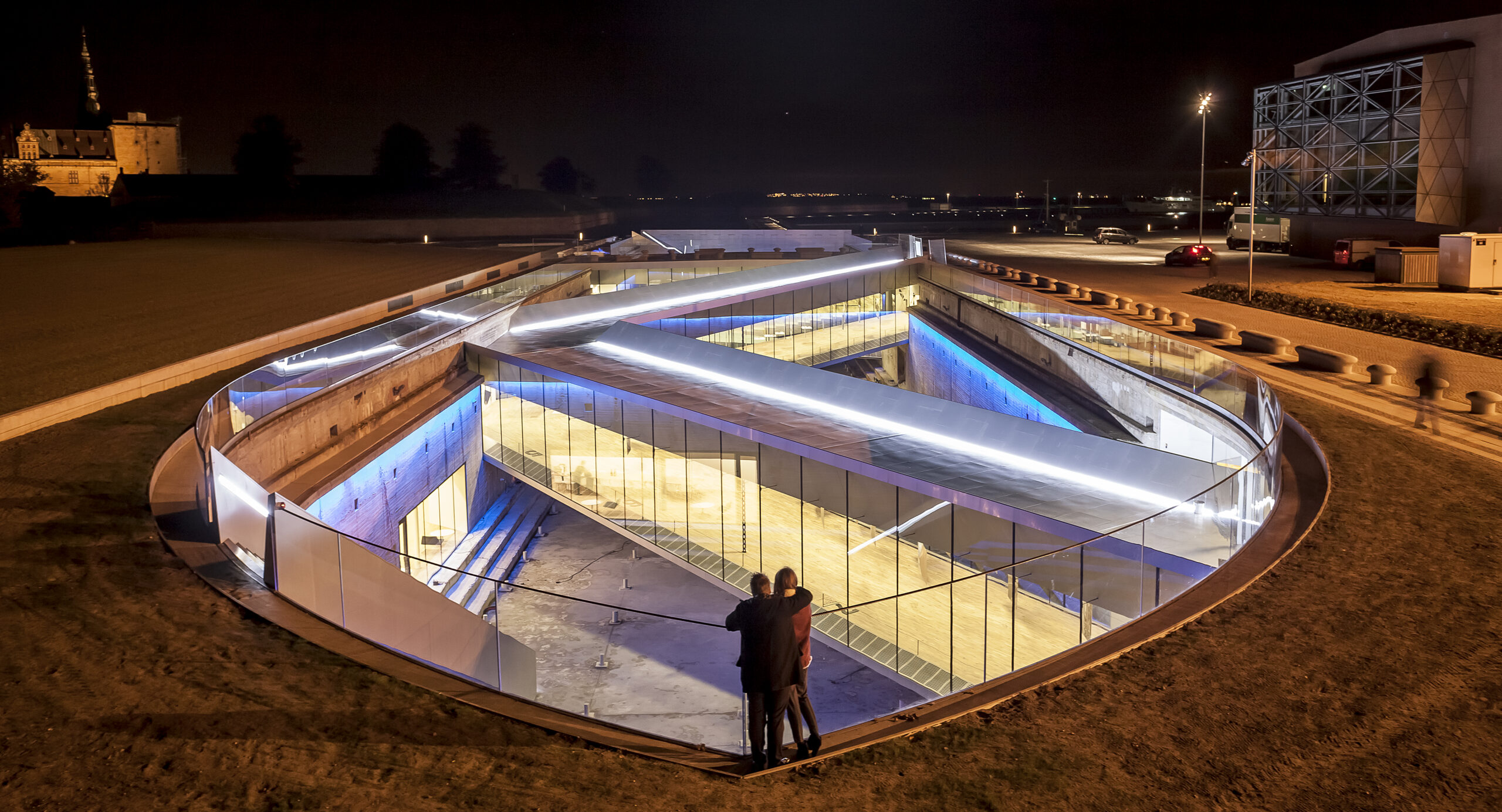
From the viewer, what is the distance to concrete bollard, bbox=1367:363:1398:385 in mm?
17875

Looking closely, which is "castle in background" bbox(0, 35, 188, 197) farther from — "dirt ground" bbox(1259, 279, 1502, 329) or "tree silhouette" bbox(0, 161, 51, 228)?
"dirt ground" bbox(1259, 279, 1502, 329)

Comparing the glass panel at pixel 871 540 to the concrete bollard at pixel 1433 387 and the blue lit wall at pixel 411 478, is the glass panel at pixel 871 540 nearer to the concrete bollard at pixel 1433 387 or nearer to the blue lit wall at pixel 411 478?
the blue lit wall at pixel 411 478

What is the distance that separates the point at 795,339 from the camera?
122 ft

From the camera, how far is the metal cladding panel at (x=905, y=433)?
14562mm

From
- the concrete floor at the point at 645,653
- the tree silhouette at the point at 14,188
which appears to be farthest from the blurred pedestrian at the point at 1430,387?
the tree silhouette at the point at 14,188

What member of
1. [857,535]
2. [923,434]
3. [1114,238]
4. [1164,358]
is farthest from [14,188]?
[1164,358]

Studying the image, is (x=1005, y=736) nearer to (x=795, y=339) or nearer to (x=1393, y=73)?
(x=795, y=339)

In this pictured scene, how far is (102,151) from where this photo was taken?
12050 centimetres

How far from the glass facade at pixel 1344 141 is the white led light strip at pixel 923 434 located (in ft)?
138

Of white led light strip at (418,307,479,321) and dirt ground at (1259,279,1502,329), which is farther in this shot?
dirt ground at (1259,279,1502,329)

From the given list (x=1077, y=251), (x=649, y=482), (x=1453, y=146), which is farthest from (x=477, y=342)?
(x=1453, y=146)

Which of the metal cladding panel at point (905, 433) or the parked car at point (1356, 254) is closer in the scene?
the metal cladding panel at point (905, 433)

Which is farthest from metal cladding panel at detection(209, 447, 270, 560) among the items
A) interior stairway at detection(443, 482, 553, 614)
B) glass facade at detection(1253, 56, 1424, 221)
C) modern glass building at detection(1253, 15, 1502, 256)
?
glass facade at detection(1253, 56, 1424, 221)

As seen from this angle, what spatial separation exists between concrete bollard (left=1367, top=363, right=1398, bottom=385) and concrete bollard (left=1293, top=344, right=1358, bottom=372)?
46.2 inches
